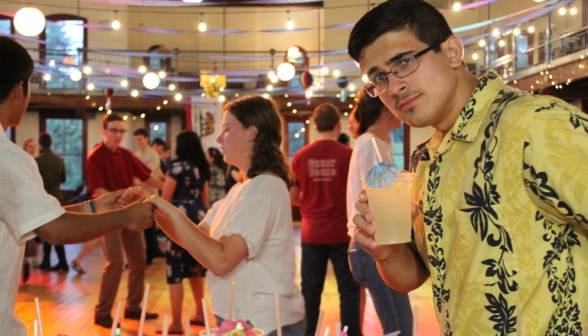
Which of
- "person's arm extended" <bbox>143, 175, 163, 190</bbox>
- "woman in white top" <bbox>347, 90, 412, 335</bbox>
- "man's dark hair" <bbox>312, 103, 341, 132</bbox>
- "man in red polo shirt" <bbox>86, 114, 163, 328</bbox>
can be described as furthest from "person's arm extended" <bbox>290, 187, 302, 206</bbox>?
"person's arm extended" <bbox>143, 175, 163, 190</bbox>

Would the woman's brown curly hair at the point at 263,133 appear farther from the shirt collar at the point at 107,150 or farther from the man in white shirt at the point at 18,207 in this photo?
the shirt collar at the point at 107,150

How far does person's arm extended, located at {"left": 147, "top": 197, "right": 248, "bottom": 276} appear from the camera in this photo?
2.18 metres

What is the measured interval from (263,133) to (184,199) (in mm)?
2954

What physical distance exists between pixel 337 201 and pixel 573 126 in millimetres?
3428

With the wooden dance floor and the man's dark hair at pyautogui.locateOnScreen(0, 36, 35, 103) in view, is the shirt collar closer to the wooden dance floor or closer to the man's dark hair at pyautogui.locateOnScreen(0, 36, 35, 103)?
the wooden dance floor

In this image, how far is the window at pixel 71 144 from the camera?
59.4ft

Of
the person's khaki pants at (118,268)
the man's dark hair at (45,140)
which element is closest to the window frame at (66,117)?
the man's dark hair at (45,140)

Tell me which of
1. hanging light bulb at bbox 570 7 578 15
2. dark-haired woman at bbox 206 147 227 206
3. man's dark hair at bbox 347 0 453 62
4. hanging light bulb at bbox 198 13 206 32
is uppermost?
hanging light bulb at bbox 198 13 206 32

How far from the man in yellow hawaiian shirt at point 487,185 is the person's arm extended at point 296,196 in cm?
321

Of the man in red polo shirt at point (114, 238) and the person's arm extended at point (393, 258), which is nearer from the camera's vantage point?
the person's arm extended at point (393, 258)

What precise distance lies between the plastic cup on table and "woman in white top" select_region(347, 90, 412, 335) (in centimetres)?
173

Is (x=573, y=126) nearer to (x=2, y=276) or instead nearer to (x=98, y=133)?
(x=2, y=276)

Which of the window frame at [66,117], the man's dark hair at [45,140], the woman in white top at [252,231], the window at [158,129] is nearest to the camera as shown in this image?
the woman in white top at [252,231]

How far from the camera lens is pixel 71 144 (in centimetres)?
1820
